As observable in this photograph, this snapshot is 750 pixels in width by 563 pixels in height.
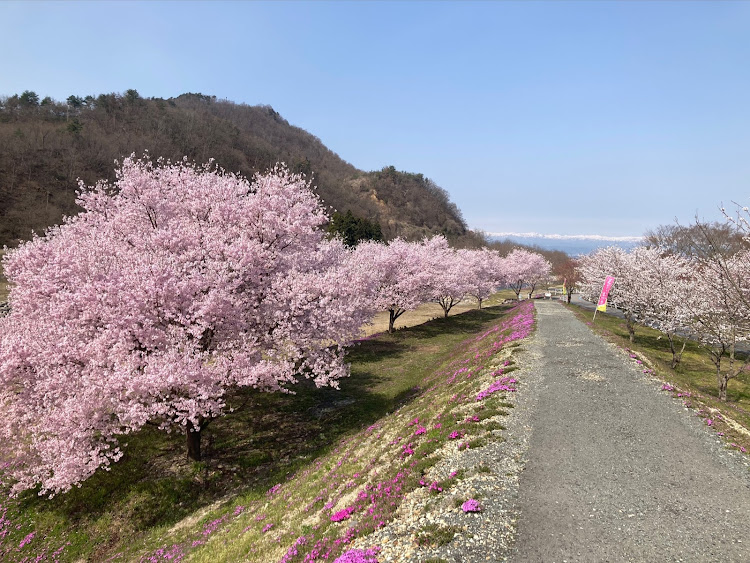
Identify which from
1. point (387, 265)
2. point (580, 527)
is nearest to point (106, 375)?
point (580, 527)

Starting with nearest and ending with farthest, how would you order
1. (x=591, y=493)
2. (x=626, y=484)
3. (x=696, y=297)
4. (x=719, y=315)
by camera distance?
1. (x=591, y=493)
2. (x=626, y=484)
3. (x=719, y=315)
4. (x=696, y=297)

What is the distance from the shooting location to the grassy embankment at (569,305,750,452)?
15.7 m

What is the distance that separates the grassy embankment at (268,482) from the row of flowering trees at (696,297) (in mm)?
13768

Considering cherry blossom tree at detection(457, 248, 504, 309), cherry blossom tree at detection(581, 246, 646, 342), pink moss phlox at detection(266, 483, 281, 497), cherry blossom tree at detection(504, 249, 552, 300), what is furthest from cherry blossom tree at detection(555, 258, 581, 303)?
pink moss phlox at detection(266, 483, 281, 497)

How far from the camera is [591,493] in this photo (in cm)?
1098

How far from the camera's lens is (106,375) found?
16312mm

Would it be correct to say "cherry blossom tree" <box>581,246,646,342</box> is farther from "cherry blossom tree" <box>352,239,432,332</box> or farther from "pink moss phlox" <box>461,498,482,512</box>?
"pink moss phlox" <box>461,498,482,512</box>

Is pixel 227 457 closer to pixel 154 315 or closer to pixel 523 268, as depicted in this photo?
Answer: pixel 154 315

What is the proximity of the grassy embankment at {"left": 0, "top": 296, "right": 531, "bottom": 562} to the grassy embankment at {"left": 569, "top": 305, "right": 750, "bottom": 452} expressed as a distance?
878 cm

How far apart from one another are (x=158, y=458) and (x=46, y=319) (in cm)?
997

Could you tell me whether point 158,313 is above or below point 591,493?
above

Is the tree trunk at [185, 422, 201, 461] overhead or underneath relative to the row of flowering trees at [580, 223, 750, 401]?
underneath

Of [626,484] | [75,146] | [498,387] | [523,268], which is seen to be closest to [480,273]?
[523,268]

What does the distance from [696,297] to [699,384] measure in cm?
746
